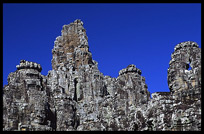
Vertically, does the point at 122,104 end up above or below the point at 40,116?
above

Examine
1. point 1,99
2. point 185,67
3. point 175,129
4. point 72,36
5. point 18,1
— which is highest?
point 72,36

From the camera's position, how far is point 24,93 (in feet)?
156

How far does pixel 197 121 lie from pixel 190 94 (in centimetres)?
468

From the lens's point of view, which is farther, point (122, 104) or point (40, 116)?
point (122, 104)

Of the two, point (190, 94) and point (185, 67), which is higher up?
point (185, 67)

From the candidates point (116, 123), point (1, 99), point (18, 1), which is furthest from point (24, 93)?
point (18, 1)

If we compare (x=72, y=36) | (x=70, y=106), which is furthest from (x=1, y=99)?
(x=72, y=36)

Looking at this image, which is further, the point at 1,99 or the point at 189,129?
the point at 1,99

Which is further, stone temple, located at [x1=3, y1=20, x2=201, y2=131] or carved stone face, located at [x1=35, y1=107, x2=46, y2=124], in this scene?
carved stone face, located at [x1=35, y1=107, x2=46, y2=124]

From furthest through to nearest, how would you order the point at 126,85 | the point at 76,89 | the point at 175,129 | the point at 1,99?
the point at 76,89, the point at 126,85, the point at 1,99, the point at 175,129

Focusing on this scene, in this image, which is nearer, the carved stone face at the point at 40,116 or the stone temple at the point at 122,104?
the stone temple at the point at 122,104

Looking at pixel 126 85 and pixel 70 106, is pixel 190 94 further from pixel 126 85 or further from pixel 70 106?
pixel 70 106

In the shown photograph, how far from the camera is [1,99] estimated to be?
4325cm

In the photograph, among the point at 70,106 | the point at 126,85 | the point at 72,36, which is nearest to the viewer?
the point at 126,85
